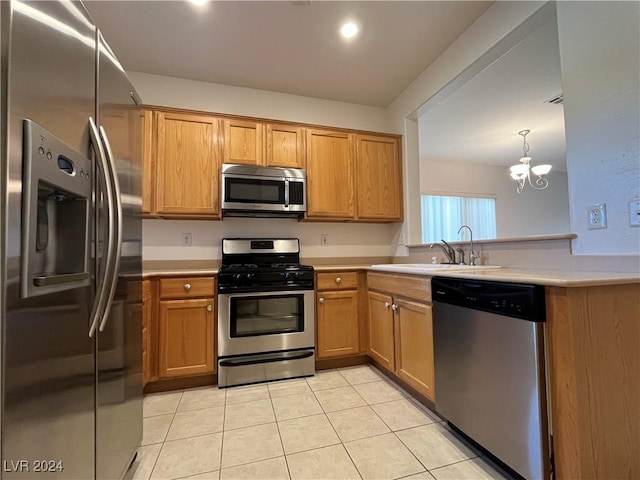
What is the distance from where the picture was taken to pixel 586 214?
1512mm

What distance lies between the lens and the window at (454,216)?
4.96m

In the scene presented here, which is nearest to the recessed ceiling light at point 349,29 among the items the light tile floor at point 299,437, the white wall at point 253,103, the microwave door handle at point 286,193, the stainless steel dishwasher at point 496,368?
the white wall at point 253,103

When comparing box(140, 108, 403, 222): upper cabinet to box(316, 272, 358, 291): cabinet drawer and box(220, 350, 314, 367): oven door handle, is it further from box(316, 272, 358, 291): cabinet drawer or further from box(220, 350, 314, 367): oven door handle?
box(220, 350, 314, 367): oven door handle

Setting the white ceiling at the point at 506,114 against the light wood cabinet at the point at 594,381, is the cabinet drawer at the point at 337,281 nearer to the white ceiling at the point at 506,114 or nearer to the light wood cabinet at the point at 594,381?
the light wood cabinet at the point at 594,381

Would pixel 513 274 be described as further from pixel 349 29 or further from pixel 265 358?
pixel 349 29

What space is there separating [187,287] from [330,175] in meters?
1.66

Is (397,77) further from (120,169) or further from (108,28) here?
(120,169)

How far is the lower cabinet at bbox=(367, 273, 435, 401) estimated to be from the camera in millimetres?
1862

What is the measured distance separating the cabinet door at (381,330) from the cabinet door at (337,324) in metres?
0.14

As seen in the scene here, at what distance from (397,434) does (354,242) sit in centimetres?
198

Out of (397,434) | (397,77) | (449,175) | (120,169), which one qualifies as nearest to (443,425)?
(397,434)

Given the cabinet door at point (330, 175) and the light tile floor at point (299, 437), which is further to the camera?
the cabinet door at point (330, 175)

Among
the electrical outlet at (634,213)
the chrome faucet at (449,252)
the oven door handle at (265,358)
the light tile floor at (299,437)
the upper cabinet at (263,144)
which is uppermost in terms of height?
the upper cabinet at (263,144)

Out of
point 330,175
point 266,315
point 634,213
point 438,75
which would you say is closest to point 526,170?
point 438,75
